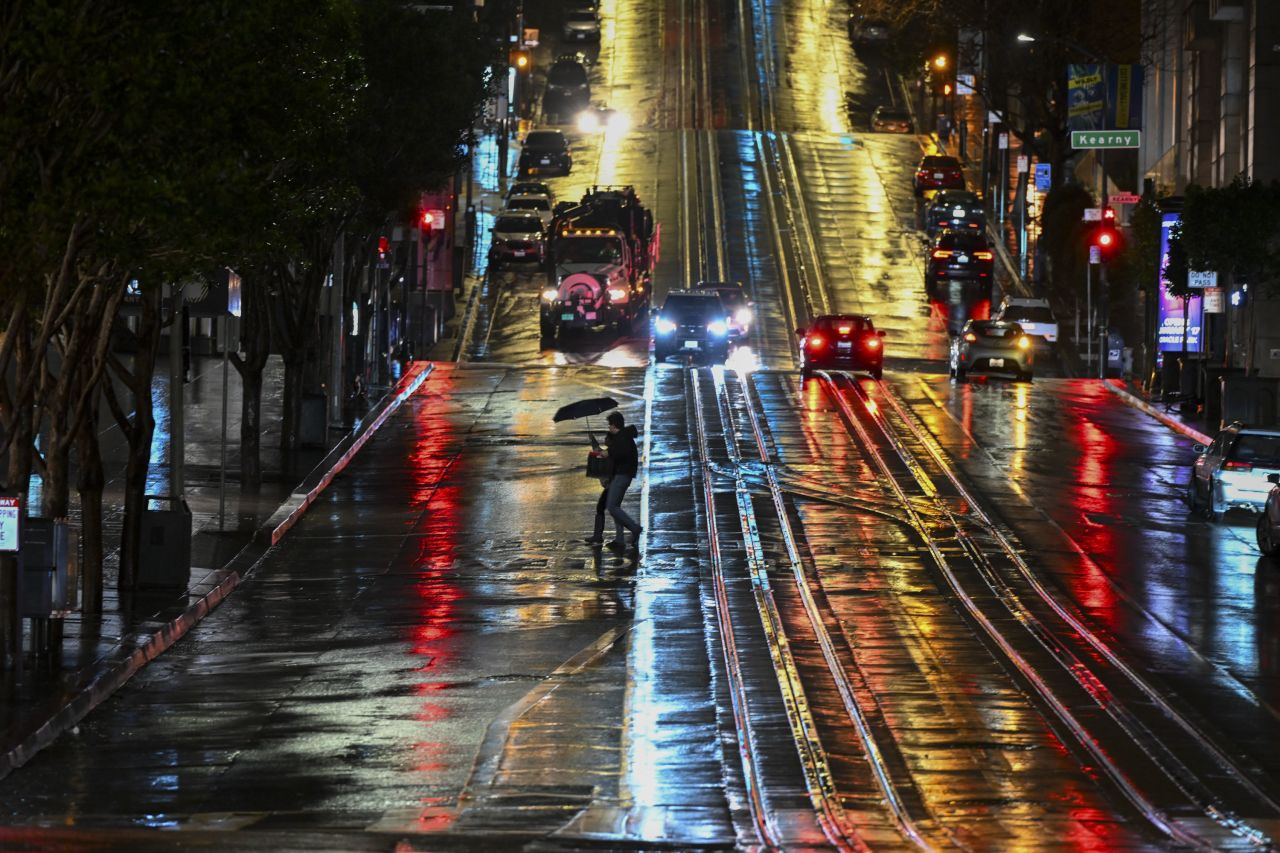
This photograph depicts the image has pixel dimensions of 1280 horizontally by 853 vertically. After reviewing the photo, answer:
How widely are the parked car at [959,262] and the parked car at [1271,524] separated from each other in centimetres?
4086

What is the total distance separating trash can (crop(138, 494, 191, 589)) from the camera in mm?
23750

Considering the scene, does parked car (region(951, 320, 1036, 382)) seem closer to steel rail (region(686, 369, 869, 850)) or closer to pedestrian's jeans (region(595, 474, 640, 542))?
steel rail (region(686, 369, 869, 850))

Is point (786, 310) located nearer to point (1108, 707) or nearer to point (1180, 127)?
point (1180, 127)

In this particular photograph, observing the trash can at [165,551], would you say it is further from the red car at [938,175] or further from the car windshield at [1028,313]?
the red car at [938,175]

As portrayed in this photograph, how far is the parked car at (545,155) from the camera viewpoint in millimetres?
86375

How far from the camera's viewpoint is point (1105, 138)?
56.9 m

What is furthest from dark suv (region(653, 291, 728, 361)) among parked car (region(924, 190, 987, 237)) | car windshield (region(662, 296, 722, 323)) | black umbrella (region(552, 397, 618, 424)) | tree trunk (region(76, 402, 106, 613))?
tree trunk (region(76, 402, 106, 613))

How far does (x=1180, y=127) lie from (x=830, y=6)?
53.7 metres

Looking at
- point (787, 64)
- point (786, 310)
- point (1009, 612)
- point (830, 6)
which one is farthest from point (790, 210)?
point (1009, 612)

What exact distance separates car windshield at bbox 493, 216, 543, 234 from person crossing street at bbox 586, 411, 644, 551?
43.7 meters

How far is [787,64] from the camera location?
10594 centimetres

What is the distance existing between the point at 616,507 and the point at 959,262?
41.9 meters

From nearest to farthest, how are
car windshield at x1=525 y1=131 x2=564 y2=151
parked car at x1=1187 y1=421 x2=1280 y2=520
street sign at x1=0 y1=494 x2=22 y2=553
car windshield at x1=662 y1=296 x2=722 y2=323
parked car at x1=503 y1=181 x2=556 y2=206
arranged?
street sign at x1=0 y1=494 x2=22 y2=553 < parked car at x1=1187 y1=421 x2=1280 y2=520 < car windshield at x1=662 y1=296 x2=722 y2=323 < parked car at x1=503 y1=181 x2=556 y2=206 < car windshield at x1=525 y1=131 x2=564 y2=151

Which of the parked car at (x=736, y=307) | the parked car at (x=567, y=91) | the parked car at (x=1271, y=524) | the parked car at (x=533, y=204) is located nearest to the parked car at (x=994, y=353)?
the parked car at (x=736, y=307)
